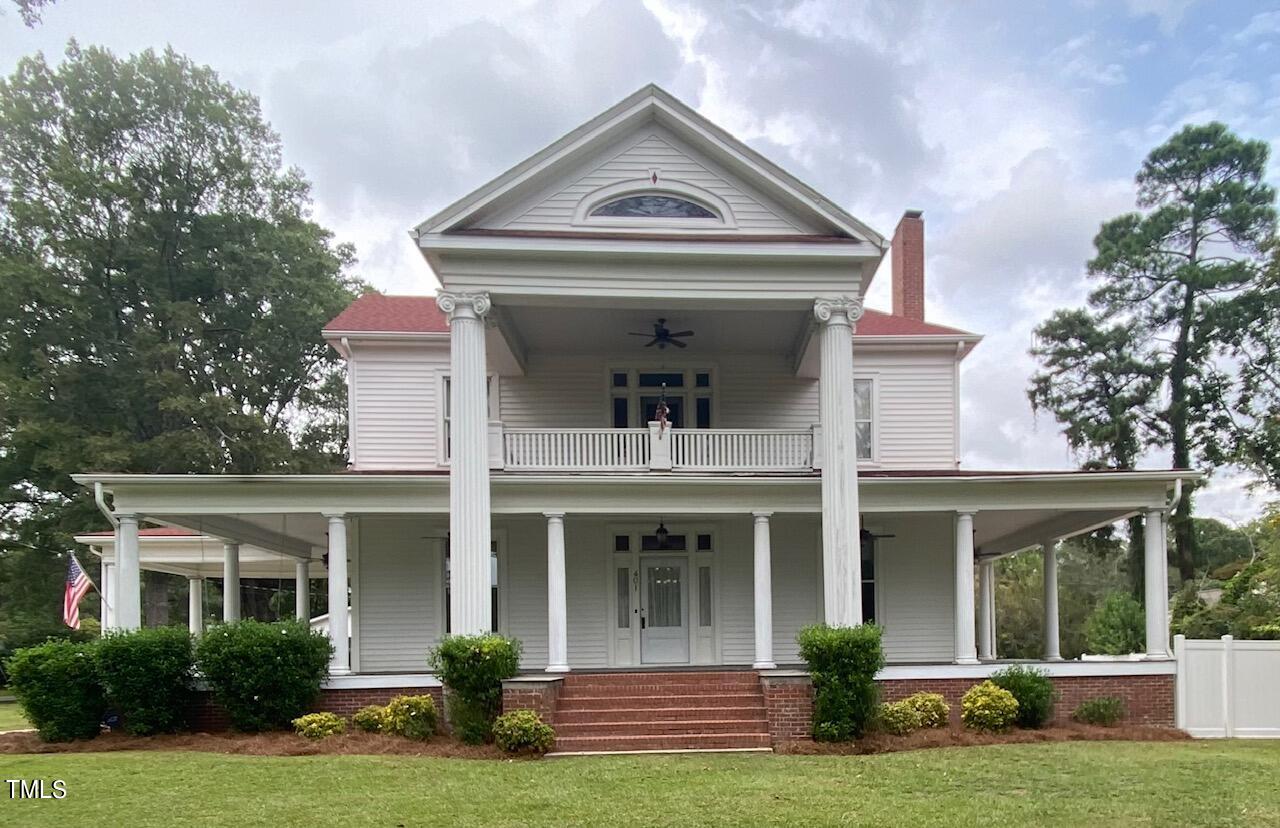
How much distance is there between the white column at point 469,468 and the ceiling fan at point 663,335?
372cm

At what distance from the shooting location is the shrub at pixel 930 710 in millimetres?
12805

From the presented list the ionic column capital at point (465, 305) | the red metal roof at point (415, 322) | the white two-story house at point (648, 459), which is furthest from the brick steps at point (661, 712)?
the red metal roof at point (415, 322)

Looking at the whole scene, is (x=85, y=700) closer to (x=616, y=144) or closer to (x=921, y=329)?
(x=616, y=144)

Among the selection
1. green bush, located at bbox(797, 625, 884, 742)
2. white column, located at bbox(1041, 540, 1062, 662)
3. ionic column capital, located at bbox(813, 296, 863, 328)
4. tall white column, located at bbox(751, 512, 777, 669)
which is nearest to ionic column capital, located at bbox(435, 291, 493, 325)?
ionic column capital, located at bbox(813, 296, 863, 328)

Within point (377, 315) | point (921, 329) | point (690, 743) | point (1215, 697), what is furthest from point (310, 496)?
point (1215, 697)

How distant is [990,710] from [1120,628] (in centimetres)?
1511

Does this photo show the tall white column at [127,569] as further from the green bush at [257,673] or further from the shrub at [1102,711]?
the shrub at [1102,711]

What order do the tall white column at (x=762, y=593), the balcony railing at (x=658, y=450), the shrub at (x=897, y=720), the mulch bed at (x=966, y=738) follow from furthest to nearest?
the balcony railing at (x=658, y=450) → the tall white column at (x=762, y=593) → the shrub at (x=897, y=720) → the mulch bed at (x=966, y=738)

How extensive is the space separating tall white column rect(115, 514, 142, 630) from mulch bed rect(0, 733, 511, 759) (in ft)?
6.78

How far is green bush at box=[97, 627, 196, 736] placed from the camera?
42.3ft

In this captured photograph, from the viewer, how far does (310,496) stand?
14.7 meters

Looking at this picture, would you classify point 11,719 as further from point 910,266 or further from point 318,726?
point 910,266

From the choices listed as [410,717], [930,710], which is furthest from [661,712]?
[930,710]

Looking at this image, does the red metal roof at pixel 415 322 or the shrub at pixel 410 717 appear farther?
Result: the red metal roof at pixel 415 322
